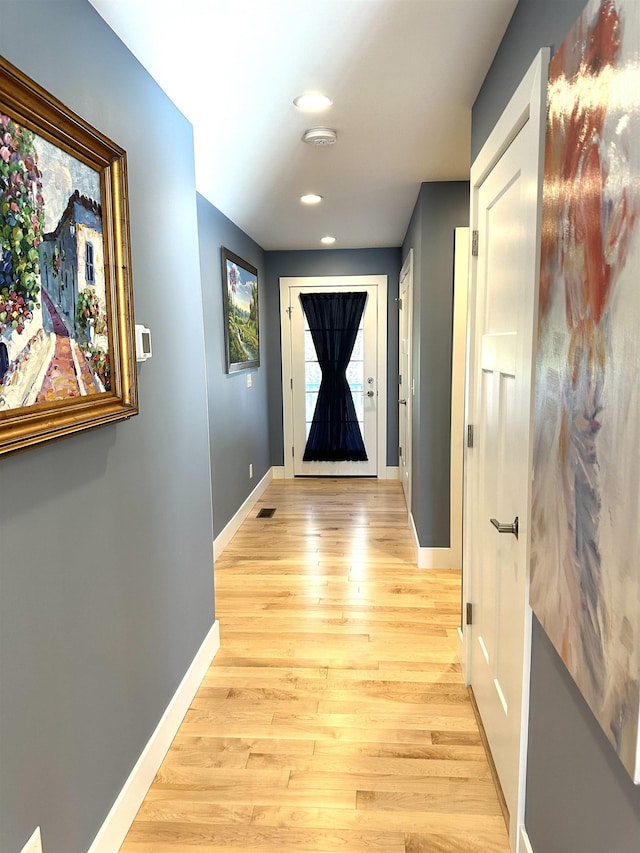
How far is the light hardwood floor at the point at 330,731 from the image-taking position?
1683 mm

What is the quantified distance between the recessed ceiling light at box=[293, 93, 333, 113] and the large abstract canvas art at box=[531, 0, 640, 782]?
1148 mm

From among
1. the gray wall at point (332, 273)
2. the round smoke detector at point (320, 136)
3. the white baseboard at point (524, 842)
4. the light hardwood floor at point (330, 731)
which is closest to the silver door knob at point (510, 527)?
the white baseboard at point (524, 842)

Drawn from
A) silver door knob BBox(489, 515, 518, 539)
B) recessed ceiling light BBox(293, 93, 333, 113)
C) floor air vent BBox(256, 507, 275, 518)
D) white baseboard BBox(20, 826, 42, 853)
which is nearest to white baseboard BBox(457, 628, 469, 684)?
silver door knob BBox(489, 515, 518, 539)

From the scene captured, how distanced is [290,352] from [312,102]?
376 cm

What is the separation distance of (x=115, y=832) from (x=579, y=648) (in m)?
1.40

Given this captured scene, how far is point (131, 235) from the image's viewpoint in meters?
Result: 1.75

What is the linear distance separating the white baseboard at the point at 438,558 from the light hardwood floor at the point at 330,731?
0.21 ft

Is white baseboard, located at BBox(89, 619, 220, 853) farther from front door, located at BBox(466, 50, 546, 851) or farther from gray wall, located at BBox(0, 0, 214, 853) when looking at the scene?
front door, located at BBox(466, 50, 546, 851)

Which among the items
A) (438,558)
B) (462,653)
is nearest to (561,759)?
(462,653)

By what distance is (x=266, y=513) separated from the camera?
4.81 metres

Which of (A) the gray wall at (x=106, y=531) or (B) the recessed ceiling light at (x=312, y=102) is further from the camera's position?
(B) the recessed ceiling light at (x=312, y=102)

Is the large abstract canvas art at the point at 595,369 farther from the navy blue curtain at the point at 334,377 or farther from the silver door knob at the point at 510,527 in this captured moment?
the navy blue curtain at the point at 334,377

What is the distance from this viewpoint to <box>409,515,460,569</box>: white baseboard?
3564mm

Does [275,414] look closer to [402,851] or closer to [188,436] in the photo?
[188,436]
